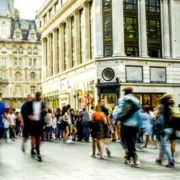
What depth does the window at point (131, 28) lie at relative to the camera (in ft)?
135

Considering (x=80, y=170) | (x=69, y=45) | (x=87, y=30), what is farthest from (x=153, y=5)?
(x=80, y=170)

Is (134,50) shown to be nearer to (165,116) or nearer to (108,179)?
(165,116)

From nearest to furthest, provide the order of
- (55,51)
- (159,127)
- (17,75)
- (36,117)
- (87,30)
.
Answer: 1. (159,127)
2. (36,117)
3. (87,30)
4. (55,51)
5. (17,75)

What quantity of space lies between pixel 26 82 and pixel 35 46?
8655 mm

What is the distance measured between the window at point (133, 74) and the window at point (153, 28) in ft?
8.93

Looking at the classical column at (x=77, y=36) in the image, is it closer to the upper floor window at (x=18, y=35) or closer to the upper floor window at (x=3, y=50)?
the upper floor window at (x=3, y=50)

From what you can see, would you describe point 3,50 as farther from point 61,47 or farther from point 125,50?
point 125,50

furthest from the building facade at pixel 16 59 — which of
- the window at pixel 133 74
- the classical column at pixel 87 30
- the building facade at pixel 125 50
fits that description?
the window at pixel 133 74

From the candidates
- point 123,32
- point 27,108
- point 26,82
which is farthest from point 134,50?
point 26,82

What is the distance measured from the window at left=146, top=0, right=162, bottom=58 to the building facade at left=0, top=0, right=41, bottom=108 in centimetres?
5205

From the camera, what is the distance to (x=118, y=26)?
4044cm


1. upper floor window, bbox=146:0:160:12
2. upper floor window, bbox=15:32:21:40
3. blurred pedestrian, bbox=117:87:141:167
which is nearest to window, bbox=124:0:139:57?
upper floor window, bbox=146:0:160:12

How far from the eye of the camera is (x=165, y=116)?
10.7 metres

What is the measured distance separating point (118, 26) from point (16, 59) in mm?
54302
